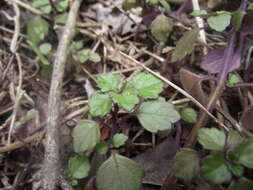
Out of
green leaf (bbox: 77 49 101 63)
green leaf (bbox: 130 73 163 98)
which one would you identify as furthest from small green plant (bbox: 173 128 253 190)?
green leaf (bbox: 77 49 101 63)

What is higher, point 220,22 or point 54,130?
point 220,22

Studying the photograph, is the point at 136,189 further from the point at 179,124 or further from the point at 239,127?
the point at 239,127

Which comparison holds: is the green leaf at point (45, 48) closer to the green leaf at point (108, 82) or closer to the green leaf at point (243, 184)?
the green leaf at point (108, 82)

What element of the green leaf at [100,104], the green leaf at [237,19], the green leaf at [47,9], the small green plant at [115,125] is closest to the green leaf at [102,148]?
the small green plant at [115,125]

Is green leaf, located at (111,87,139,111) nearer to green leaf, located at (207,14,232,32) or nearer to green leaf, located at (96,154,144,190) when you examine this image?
green leaf, located at (96,154,144,190)

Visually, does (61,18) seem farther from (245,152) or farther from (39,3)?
(245,152)

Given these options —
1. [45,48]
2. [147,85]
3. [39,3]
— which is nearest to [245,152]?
[147,85]

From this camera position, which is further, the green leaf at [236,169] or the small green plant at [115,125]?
the small green plant at [115,125]
